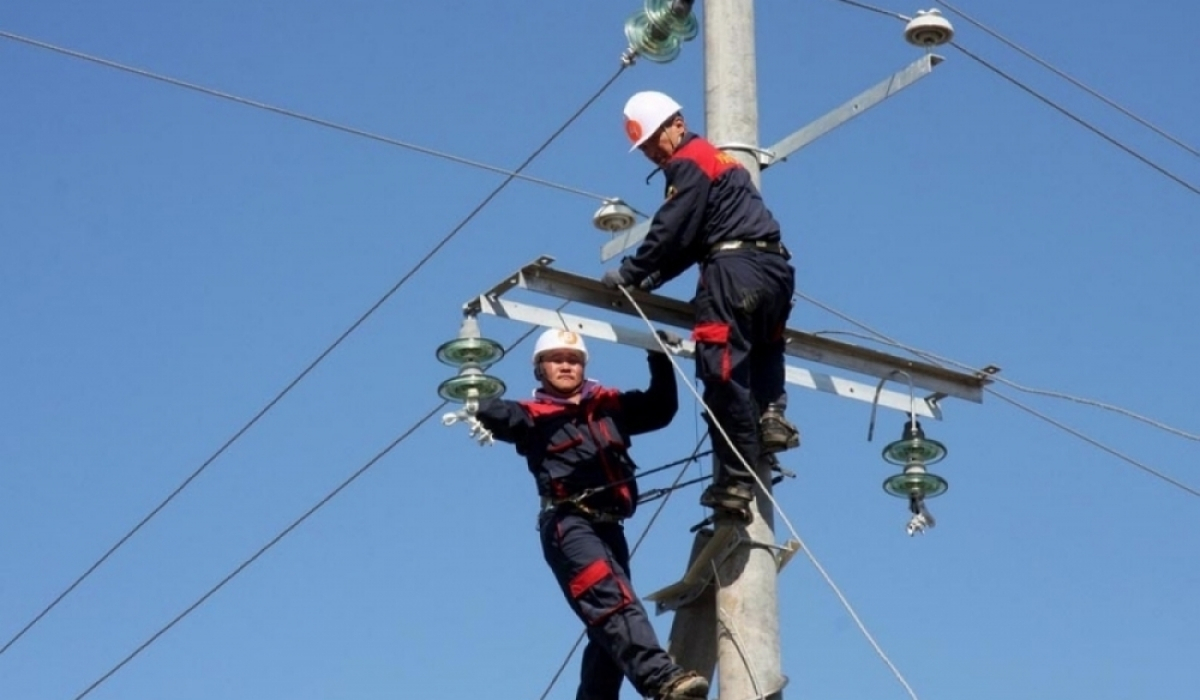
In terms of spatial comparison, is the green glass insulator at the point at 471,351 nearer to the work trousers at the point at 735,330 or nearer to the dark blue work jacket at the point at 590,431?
the dark blue work jacket at the point at 590,431

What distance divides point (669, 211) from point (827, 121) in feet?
3.10

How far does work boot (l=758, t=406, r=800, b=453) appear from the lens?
10336mm

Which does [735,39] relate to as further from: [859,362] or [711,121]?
[859,362]

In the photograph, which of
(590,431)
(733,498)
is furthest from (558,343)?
(733,498)

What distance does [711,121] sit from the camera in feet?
35.7

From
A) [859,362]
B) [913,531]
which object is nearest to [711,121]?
[859,362]

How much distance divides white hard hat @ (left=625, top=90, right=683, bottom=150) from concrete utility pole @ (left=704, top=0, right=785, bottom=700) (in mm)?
280

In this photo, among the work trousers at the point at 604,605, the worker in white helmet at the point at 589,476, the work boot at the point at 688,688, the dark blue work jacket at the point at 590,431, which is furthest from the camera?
the dark blue work jacket at the point at 590,431

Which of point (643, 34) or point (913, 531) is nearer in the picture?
point (913, 531)

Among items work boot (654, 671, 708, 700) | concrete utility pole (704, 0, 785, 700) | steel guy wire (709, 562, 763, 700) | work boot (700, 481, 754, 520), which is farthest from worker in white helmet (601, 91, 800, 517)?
work boot (654, 671, 708, 700)

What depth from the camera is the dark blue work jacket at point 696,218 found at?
1032 cm

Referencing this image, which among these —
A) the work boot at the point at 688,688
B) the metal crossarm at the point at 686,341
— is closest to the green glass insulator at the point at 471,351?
the metal crossarm at the point at 686,341

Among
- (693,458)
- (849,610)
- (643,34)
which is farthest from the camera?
(643,34)

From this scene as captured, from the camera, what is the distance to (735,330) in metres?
10.1
